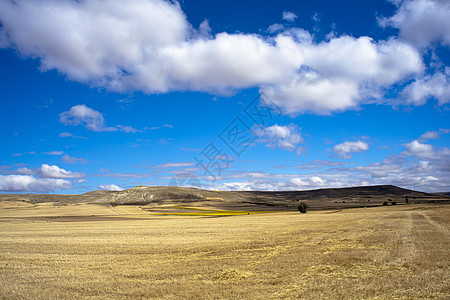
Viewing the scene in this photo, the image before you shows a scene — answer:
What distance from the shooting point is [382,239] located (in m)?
21.5

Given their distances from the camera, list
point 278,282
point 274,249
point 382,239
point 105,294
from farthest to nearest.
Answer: point 382,239
point 274,249
point 278,282
point 105,294

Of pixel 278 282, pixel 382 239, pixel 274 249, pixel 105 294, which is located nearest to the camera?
pixel 105 294

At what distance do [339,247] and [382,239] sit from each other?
508cm

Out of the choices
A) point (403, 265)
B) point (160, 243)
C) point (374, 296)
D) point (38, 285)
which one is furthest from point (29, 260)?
point (403, 265)

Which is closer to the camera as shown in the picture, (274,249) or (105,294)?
(105,294)

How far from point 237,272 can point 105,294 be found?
523 centimetres

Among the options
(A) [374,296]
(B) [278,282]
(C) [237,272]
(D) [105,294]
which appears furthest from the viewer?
(C) [237,272]

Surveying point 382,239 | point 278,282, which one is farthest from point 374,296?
point 382,239

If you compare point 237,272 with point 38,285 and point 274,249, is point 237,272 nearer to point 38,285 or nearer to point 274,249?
point 274,249

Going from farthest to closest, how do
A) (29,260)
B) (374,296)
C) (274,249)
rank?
1. (274,249)
2. (29,260)
3. (374,296)

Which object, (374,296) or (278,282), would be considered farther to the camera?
(278,282)

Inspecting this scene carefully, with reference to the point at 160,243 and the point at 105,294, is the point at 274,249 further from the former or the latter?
the point at 105,294

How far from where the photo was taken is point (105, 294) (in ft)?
34.6

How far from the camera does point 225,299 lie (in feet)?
32.0
